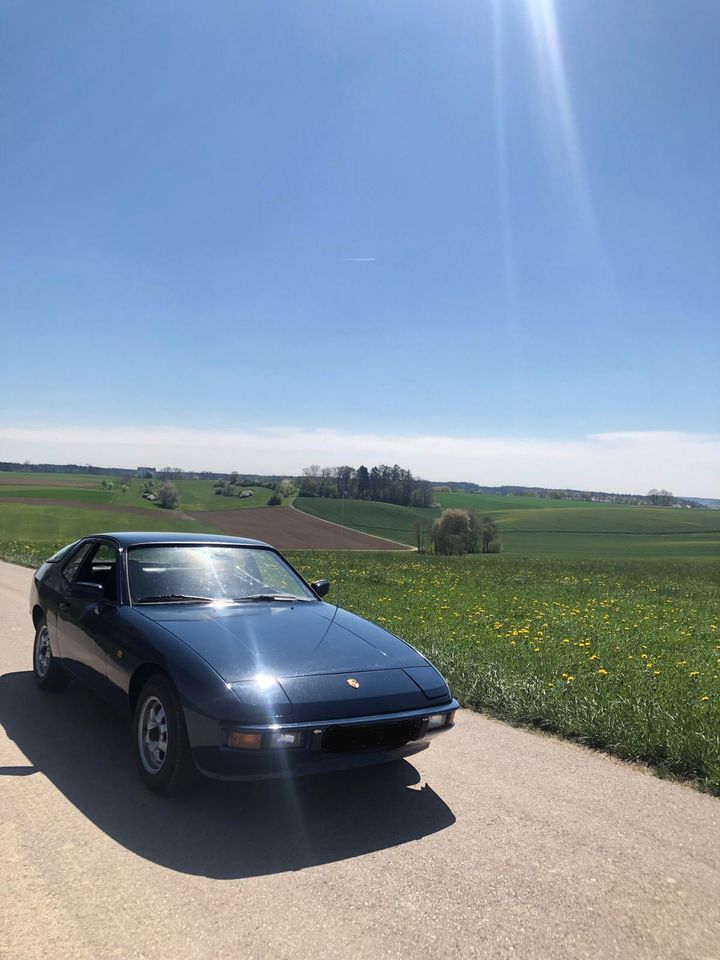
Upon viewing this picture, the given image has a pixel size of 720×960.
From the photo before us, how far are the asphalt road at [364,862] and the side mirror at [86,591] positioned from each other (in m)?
0.95

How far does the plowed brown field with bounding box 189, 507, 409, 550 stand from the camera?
122 feet

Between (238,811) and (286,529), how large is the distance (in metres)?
36.7

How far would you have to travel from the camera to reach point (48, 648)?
5.80 metres

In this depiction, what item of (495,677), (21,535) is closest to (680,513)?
(21,535)

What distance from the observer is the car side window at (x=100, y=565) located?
17.1 feet

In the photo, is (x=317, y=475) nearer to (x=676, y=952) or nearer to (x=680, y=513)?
(x=676, y=952)

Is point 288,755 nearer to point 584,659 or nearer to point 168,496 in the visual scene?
point 584,659

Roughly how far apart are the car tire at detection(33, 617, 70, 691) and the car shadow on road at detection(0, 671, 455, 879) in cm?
95

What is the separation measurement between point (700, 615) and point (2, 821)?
426 inches

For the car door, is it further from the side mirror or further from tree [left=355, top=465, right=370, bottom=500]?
tree [left=355, top=465, right=370, bottom=500]

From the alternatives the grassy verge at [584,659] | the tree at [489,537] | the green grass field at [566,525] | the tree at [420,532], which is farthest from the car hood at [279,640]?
the tree at [489,537]

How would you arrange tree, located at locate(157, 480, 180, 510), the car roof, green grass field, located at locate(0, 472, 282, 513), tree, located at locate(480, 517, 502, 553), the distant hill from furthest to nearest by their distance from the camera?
the distant hill → tree, located at locate(480, 517, 502, 553) → tree, located at locate(157, 480, 180, 510) → green grass field, located at locate(0, 472, 282, 513) → the car roof

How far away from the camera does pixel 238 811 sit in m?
3.56

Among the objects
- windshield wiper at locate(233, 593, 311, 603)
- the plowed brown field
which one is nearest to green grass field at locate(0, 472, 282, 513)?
the plowed brown field
